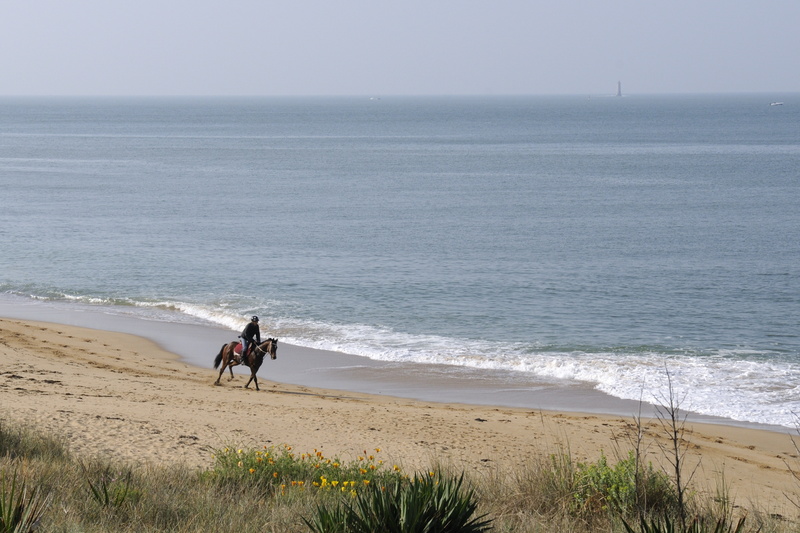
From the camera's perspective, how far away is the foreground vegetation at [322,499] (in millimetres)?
6875

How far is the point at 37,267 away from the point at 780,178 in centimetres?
5532

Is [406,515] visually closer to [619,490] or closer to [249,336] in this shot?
[619,490]

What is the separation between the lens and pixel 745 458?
51.3 feet

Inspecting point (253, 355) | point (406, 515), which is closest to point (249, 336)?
point (253, 355)

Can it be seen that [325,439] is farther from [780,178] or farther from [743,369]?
Answer: [780,178]

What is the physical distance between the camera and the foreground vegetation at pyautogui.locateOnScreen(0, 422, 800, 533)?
688 centimetres

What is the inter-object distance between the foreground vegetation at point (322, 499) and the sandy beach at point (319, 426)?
4.70 ft

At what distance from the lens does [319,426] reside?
52.4 ft

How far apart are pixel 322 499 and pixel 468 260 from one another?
28.6 meters

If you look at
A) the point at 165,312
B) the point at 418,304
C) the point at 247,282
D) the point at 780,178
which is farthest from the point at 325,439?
the point at 780,178

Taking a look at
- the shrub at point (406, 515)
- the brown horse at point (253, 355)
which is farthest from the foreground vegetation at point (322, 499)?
the brown horse at point (253, 355)

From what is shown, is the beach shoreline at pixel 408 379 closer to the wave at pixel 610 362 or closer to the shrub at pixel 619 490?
the wave at pixel 610 362

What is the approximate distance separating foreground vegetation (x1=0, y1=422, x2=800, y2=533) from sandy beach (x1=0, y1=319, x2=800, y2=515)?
1431 millimetres

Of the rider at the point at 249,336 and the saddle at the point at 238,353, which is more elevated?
the rider at the point at 249,336
